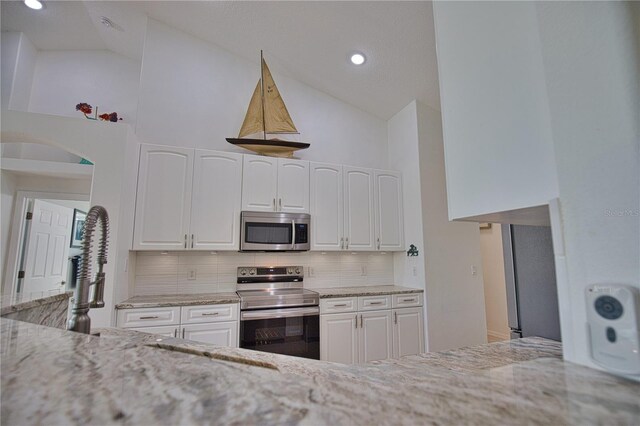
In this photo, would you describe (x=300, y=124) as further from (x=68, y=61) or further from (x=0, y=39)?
(x=0, y=39)

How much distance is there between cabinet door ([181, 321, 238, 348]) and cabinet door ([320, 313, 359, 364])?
0.80 meters

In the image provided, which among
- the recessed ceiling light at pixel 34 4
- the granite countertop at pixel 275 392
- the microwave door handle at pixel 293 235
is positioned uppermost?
the recessed ceiling light at pixel 34 4

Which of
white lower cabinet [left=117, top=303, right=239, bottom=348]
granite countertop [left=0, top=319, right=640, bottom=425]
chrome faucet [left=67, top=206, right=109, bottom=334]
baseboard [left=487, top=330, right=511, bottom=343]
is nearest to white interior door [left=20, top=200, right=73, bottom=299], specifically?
white lower cabinet [left=117, top=303, right=239, bottom=348]

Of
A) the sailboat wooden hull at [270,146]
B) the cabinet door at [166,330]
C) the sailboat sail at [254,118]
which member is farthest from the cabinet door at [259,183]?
the cabinet door at [166,330]

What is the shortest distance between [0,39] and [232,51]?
2667mm

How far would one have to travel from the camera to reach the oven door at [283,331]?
249 centimetres

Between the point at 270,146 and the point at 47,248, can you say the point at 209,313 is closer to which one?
the point at 270,146

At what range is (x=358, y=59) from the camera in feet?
9.91

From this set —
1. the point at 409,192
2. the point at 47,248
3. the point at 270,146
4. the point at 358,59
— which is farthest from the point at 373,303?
the point at 47,248

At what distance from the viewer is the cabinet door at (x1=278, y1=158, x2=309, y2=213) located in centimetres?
300

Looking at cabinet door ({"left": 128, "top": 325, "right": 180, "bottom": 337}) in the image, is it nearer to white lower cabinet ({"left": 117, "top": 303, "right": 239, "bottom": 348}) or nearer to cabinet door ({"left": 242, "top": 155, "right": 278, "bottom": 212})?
white lower cabinet ({"left": 117, "top": 303, "right": 239, "bottom": 348})

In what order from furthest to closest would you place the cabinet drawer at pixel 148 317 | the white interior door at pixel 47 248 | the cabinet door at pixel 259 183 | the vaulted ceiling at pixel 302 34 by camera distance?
the white interior door at pixel 47 248 → the cabinet door at pixel 259 183 → the vaulted ceiling at pixel 302 34 → the cabinet drawer at pixel 148 317

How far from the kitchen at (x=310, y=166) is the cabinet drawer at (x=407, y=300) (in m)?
0.06

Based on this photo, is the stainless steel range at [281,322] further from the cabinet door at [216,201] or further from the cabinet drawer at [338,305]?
the cabinet door at [216,201]
